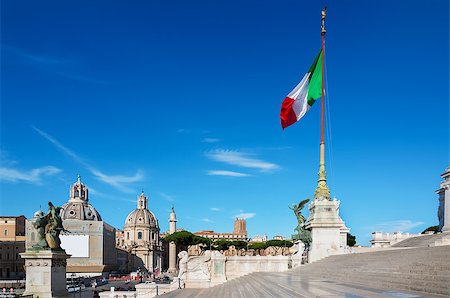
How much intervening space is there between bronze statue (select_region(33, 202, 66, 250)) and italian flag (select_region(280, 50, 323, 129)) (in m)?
12.2

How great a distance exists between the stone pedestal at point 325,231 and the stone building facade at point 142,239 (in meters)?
104

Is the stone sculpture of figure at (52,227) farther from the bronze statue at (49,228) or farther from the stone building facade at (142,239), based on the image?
the stone building facade at (142,239)

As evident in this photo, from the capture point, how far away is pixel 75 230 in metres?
91.1

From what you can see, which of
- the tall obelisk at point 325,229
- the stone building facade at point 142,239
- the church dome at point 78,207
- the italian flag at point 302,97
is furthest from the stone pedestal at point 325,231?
the stone building facade at point 142,239

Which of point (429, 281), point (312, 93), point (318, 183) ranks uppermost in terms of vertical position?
point (312, 93)

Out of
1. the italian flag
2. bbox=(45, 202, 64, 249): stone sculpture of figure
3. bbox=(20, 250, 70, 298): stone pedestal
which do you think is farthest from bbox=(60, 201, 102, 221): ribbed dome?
the italian flag

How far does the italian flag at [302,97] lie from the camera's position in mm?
23250

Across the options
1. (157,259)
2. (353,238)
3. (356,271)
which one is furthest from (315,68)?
(157,259)

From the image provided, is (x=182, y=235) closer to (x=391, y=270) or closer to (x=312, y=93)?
(x=312, y=93)

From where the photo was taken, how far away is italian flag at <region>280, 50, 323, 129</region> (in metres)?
23.2

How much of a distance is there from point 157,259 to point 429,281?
124m

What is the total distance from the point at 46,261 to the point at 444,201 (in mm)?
23399

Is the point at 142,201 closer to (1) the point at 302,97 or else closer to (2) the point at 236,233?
(2) the point at 236,233

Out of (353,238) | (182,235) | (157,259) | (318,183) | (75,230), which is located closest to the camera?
(318,183)
